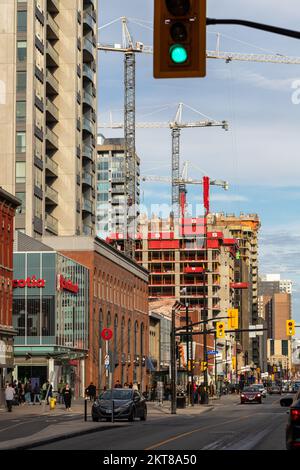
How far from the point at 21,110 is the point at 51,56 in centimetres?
1017

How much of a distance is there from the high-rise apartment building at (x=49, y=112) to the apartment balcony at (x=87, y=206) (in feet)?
0.31

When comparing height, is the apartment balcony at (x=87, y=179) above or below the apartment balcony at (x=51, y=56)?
below

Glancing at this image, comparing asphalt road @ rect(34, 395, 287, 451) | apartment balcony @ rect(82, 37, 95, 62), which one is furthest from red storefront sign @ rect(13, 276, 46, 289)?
asphalt road @ rect(34, 395, 287, 451)

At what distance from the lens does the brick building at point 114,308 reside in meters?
94.2

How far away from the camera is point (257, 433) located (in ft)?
112

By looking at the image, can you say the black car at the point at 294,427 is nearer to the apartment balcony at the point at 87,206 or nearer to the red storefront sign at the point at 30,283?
the red storefront sign at the point at 30,283

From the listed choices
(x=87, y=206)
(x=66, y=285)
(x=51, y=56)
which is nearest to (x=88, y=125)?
(x=87, y=206)

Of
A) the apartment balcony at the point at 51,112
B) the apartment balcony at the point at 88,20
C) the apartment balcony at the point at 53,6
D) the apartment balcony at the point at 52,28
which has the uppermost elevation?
the apartment balcony at the point at 88,20

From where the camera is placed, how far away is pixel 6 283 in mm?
68750

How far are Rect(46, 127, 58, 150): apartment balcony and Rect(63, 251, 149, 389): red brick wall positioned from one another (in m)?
12.3

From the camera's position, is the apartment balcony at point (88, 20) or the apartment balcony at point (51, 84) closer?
the apartment balcony at point (51, 84)

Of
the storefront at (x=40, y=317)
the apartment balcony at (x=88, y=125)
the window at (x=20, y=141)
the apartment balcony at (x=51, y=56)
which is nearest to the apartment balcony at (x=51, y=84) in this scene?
the apartment balcony at (x=51, y=56)

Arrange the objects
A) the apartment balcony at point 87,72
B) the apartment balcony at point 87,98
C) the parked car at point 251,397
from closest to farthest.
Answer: the parked car at point 251,397 < the apartment balcony at point 87,98 < the apartment balcony at point 87,72
